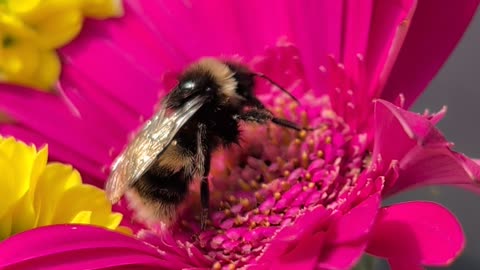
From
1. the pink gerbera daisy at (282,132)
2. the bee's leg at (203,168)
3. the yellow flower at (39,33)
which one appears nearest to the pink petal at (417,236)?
the pink gerbera daisy at (282,132)

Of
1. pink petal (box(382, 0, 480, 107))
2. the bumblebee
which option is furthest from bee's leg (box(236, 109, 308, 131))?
pink petal (box(382, 0, 480, 107))

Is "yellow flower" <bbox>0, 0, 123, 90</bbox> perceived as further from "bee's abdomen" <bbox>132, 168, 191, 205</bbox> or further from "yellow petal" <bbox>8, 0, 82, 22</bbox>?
"bee's abdomen" <bbox>132, 168, 191, 205</bbox>

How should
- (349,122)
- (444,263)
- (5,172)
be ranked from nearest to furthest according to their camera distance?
(444,263) → (5,172) → (349,122)

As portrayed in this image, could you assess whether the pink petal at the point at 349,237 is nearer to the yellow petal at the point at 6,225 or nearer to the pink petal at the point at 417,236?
the pink petal at the point at 417,236

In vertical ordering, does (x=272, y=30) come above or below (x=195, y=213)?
above

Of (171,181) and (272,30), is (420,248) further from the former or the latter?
(272,30)

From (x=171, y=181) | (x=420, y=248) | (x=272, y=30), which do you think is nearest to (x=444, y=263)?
(x=420, y=248)

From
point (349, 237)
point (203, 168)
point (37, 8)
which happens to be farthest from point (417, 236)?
point (37, 8)

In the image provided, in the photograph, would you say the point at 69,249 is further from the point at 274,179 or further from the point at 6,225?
the point at 274,179
